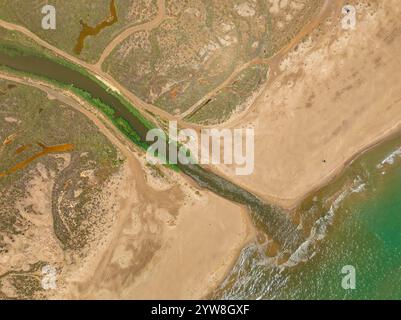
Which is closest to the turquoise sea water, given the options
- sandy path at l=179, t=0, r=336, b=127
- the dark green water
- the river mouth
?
the dark green water

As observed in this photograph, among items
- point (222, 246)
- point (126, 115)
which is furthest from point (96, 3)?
point (222, 246)

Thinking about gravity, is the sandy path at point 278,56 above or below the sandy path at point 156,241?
above

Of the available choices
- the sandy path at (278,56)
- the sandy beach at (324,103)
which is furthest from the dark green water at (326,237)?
the sandy path at (278,56)

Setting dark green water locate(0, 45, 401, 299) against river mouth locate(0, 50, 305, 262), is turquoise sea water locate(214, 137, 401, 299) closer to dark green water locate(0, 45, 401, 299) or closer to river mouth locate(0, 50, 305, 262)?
dark green water locate(0, 45, 401, 299)

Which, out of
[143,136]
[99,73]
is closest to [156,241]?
[143,136]

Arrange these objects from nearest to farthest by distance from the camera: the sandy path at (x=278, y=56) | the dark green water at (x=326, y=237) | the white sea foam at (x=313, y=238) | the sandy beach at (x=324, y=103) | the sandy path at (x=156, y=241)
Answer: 1. the sandy path at (x=156, y=241)
2. the sandy path at (x=278, y=56)
3. the sandy beach at (x=324, y=103)
4. the dark green water at (x=326, y=237)
5. the white sea foam at (x=313, y=238)

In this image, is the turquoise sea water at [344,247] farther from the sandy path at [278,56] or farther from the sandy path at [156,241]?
the sandy path at [278,56]

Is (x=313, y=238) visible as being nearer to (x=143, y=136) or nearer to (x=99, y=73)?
Result: (x=143, y=136)
